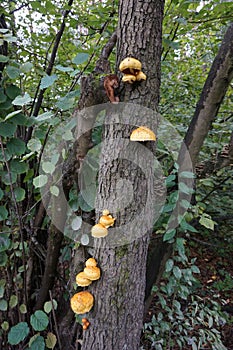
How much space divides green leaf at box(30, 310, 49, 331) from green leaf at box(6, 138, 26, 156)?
0.81 m

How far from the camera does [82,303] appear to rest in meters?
1.00

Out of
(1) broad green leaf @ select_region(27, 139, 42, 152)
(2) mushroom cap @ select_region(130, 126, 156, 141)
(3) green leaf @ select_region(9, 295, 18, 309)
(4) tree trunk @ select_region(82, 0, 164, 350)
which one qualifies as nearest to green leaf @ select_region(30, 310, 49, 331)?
(3) green leaf @ select_region(9, 295, 18, 309)

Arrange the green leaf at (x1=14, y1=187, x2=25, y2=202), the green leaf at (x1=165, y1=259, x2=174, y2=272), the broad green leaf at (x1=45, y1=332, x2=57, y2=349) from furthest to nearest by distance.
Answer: the green leaf at (x1=165, y1=259, x2=174, y2=272) < the broad green leaf at (x1=45, y1=332, x2=57, y2=349) < the green leaf at (x1=14, y1=187, x2=25, y2=202)

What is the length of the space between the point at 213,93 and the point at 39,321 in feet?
4.95

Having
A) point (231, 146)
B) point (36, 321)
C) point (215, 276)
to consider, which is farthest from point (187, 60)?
point (36, 321)

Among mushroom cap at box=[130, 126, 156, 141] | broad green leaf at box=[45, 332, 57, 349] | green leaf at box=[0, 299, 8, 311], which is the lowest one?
broad green leaf at box=[45, 332, 57, 349]

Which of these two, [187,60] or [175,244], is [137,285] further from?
[187,60]

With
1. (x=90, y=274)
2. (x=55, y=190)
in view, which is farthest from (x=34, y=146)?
(x=90, y=274)

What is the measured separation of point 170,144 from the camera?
1.67m

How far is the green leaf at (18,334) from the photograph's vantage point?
4.02 ft

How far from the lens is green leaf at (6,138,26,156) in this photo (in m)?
1.12

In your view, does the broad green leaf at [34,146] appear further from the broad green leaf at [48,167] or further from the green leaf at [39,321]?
the green leaf at [39,321]

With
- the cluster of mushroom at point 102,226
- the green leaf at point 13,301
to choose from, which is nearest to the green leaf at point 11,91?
the cluster of mushroom at point 102,226

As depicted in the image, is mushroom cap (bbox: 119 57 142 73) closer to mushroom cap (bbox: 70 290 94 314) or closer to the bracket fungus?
the bracket fungus
